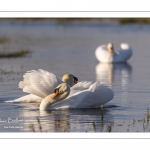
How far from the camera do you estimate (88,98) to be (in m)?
13.6

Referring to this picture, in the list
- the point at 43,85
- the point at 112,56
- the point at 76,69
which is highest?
the point at 112,56

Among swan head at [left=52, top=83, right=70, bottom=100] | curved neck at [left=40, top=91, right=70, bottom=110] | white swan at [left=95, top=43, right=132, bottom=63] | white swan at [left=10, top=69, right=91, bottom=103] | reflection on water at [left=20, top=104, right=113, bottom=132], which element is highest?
white swan at [left=95, top=43, right=132, bottom=63]

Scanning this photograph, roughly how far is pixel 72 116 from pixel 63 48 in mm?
13467

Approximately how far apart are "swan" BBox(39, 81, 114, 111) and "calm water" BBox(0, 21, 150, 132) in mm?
188

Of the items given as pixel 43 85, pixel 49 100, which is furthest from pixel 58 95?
pixel 43 85

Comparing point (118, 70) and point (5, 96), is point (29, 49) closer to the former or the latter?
point (118, 70)

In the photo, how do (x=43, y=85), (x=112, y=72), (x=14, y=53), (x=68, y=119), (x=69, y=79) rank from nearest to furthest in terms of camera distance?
(x=68, y=119), (x=43, y=85), (x=69, y=79), (x=112, y=72), (x=14, y=53)

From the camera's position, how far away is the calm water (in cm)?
1227

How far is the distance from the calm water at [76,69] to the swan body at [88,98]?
185mm

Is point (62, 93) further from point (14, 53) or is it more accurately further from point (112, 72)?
point (14, 53)

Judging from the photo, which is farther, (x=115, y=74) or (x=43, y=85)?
(x=115, y=74)

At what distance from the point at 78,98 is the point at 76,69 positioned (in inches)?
243

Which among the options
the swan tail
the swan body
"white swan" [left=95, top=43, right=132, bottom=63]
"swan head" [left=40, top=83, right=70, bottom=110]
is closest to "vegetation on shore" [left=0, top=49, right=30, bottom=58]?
"white swan" [left=95, top=43, right=132, bottom=63]

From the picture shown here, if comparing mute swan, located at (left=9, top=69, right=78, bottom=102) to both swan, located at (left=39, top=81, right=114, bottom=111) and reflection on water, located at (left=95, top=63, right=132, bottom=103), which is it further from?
reflection on water, located at (left=95, top=63, right=132, bottom=103)
